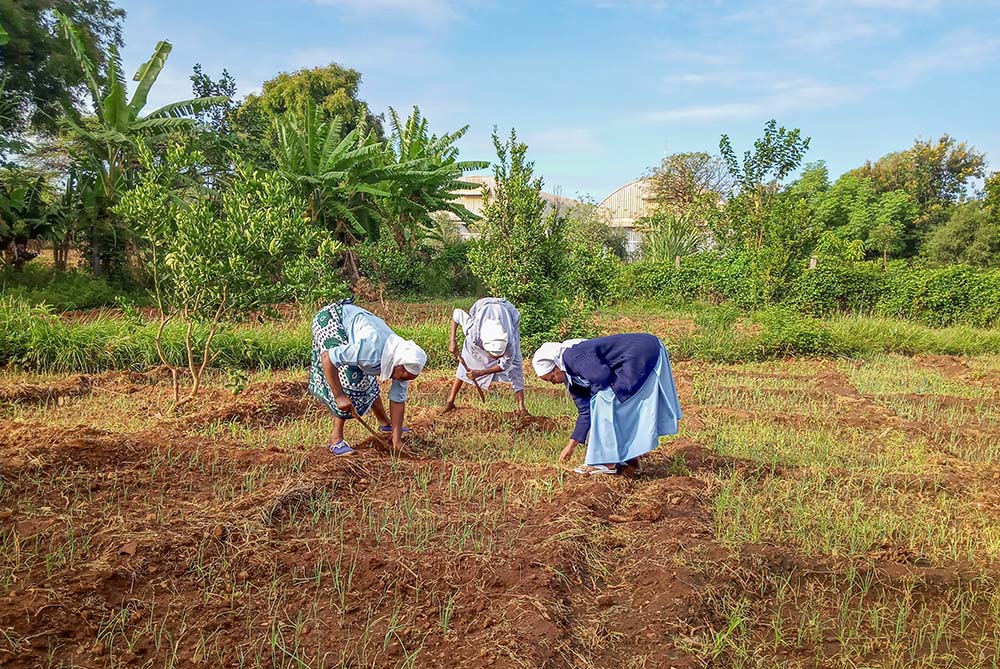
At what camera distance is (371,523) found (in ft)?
13.8

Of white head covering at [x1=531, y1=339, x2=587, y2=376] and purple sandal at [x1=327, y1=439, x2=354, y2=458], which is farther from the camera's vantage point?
purple sandal at [x1=327, y1=439, x2=354, y2=458]

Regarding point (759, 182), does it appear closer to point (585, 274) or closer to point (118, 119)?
point (585, 274)

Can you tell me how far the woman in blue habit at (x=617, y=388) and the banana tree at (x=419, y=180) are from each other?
11.1 metres

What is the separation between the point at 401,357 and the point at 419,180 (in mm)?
11507

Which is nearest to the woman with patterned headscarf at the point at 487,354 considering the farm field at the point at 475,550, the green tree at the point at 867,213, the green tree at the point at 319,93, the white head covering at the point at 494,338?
the white head covering at the point at 494,338

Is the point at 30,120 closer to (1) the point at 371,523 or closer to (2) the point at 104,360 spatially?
(2) the point at 104,360

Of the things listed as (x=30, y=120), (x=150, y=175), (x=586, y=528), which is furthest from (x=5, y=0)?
(x=586, y=528)

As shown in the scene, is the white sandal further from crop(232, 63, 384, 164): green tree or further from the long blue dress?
crop(232, 63, 384, 164): green tree

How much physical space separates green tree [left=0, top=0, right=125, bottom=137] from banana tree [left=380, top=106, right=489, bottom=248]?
630 centimetres

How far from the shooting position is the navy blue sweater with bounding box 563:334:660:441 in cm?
489

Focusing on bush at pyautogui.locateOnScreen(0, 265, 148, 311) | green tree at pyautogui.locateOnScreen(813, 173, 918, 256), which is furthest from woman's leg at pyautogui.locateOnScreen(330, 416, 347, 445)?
green tree at pyautogui.locateOnScreen(813, 173, 918, 256)

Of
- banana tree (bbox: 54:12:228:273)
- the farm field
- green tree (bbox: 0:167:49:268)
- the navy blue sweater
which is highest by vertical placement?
banana tree (bbox: 54:12:228:273)

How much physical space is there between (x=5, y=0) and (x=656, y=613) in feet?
55.3

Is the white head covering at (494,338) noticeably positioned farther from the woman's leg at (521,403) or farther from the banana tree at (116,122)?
the banana tree at (116,122)
